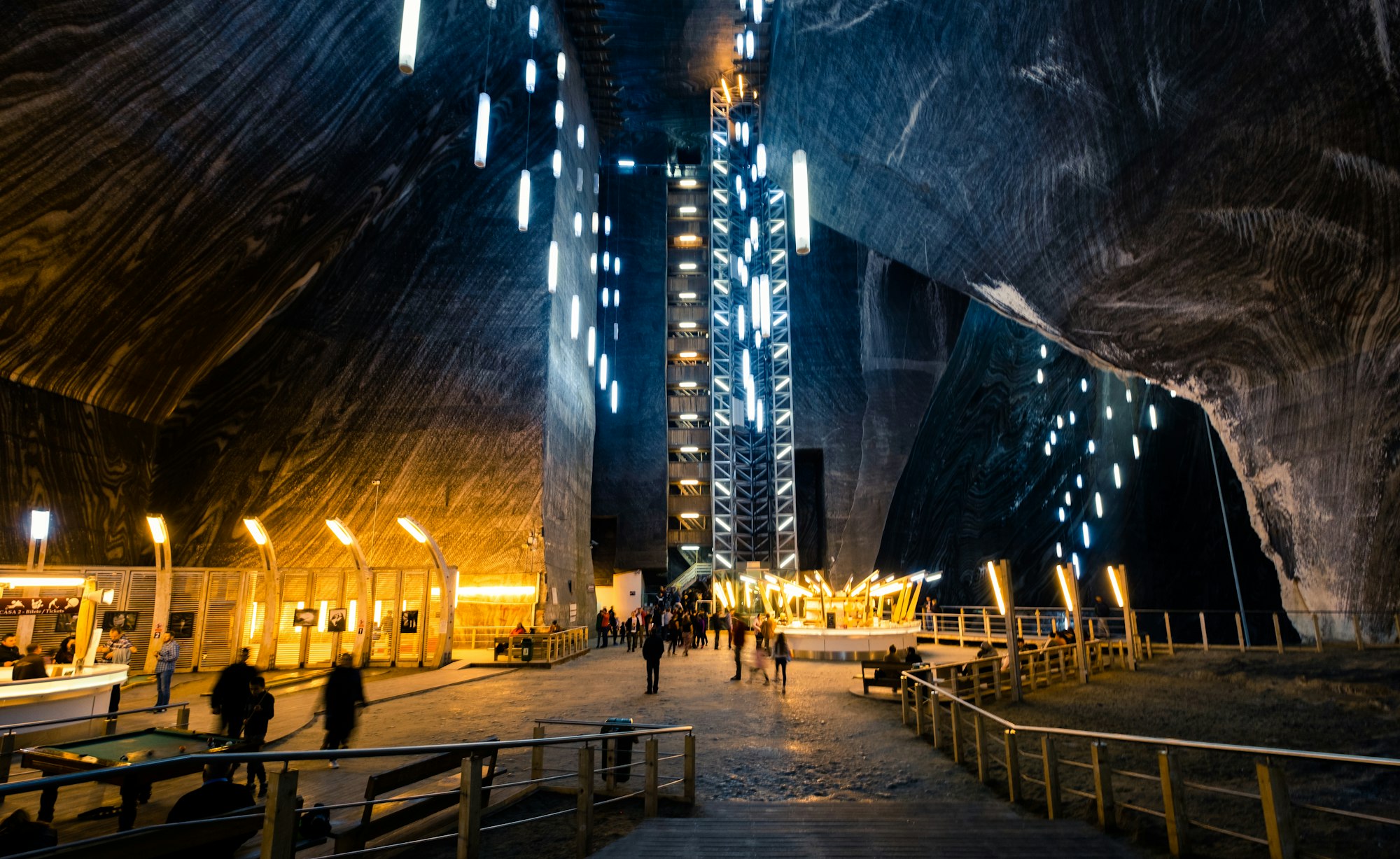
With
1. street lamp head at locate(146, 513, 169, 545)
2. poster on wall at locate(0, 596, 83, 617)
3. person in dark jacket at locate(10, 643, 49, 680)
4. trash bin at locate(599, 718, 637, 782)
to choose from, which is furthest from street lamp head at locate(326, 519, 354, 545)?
trash bin at locate(599, 718, 637, 782)

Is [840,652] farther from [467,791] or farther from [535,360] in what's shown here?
[467,791]

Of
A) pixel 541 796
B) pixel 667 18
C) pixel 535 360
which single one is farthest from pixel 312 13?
pixel 667 18

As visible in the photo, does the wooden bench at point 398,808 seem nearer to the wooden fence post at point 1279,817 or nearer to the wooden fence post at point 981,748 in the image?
the wooden fence post at point 981,748

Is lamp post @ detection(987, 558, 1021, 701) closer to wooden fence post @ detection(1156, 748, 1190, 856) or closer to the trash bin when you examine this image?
wooden fence post @ detection(1156, 748, 1190, 856)

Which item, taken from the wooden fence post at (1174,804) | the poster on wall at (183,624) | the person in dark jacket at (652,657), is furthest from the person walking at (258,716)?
the poster on wall at (183,624)

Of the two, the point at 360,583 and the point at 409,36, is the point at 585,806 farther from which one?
the point at 360,583

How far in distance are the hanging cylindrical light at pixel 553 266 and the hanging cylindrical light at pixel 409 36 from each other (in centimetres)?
1221

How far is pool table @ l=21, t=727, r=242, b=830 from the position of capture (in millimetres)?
5020

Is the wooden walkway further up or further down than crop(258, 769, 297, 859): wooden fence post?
further down

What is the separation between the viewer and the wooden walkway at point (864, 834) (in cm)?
438

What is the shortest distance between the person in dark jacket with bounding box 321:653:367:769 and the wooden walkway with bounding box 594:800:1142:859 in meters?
3.56

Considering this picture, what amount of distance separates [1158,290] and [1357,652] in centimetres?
725

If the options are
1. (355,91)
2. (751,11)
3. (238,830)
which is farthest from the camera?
(751,11)

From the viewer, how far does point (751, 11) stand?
29.0 meters
